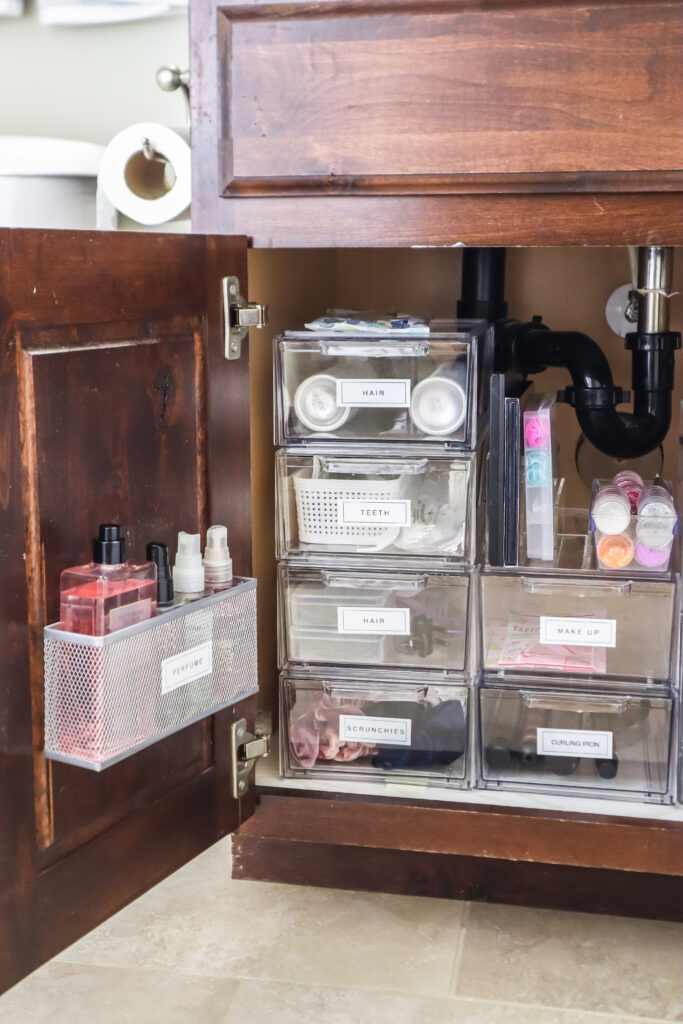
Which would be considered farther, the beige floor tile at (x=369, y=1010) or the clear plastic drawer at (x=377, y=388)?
the clear plastic drawer at (x=377, y=388)

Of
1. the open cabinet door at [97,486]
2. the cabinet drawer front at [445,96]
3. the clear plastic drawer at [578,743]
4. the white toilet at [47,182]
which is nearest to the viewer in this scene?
the open cabinet door at [97,486]

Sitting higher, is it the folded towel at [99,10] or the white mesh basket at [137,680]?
the folded towel at [99,10]

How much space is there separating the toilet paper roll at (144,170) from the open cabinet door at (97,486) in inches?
14.1

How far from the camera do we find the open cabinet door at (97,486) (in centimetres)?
86

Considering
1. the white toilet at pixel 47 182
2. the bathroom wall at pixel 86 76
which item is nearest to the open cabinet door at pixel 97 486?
the white toilet at pixel 47 182

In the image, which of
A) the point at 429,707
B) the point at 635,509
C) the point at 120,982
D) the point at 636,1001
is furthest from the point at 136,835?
the point at 635,509

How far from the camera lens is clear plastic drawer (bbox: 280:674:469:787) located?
1.35 m

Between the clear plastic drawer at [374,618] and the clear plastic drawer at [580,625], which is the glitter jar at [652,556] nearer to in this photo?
the clear plastic drawer at [580,625]

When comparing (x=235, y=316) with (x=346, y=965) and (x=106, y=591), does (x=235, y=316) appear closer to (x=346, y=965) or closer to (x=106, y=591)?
(x=106, y=591)

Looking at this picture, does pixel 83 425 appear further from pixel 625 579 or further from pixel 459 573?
pixel 625 579

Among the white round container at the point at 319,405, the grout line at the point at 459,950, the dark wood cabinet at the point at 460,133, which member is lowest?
the grout line at the point at 459,950

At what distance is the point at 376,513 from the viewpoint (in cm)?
129

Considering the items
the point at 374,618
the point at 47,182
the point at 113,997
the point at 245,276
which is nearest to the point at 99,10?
the point at 47,182

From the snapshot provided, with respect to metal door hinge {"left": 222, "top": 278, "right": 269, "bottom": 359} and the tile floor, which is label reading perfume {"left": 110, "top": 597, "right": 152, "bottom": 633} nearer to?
metal door hinge {"left": 222, "top": 278, "right": 269, "bottom": 359}
